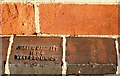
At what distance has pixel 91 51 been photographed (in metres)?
0.98

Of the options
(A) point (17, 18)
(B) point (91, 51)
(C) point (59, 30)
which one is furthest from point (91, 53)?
(A) point (17, 18)

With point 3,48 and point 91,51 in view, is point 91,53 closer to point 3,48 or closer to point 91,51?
point 91,51

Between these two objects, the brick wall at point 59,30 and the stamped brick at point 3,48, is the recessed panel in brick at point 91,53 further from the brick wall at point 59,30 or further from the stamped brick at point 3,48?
the stamped brick at point 3,48

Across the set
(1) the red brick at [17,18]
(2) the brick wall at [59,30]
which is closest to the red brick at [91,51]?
(2) the brick wall at [59,30]

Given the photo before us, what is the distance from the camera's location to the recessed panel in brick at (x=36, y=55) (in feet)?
3.12

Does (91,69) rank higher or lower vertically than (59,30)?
lower

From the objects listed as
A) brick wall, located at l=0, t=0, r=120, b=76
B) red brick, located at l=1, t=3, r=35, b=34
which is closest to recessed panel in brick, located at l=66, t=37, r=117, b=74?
brick wall, located at l=0, t=0, r=120, b=76

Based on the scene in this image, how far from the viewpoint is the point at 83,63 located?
0.95 m

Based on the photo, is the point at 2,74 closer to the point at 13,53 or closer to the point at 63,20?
the point at 13,53

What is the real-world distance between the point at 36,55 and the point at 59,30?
4.2 inches

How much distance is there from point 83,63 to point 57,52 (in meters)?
0.08

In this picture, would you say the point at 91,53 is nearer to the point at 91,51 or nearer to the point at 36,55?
the point at 91,51

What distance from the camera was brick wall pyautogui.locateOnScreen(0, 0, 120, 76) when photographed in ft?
3.21

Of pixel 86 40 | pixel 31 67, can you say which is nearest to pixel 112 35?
pixel 86 40
